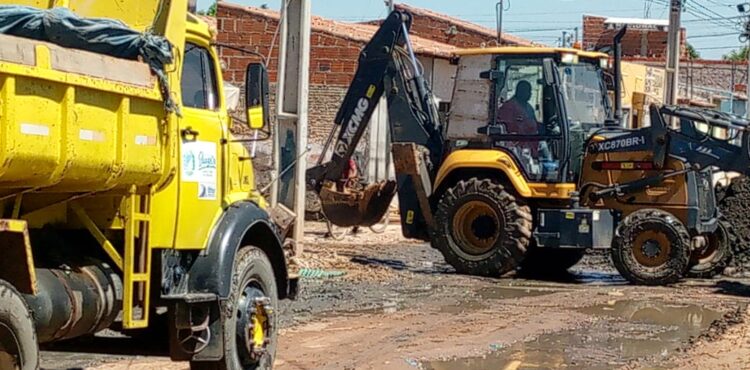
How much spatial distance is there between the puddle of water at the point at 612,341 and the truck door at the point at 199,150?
8.85 feet

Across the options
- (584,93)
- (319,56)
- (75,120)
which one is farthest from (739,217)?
(319,56)

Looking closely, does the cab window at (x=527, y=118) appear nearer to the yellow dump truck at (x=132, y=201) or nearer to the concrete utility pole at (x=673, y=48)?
the yellow dump truck at (x=132, y=201)

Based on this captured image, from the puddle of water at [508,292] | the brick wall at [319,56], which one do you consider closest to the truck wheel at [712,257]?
the puddle of water at [508,292]

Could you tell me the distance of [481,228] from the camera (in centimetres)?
1703

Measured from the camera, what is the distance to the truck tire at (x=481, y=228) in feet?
54.0

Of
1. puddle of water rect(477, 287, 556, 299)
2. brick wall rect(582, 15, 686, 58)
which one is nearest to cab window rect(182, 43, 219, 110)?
puddle of water rect(477, 287, 556, 299)

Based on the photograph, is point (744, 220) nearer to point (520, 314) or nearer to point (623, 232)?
point (623, 232)

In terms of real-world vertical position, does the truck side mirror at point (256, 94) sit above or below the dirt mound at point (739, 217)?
above

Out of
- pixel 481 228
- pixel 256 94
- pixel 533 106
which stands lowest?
pixel 481 228

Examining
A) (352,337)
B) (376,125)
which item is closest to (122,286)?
(352,337)

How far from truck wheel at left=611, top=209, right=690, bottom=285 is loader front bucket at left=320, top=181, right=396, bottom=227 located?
3.92 metres

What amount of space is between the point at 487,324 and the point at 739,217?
22.6 feet

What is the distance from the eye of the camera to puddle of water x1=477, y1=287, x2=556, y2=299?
1502cm

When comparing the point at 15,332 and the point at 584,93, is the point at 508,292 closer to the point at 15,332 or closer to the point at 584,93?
the point at 584,93
